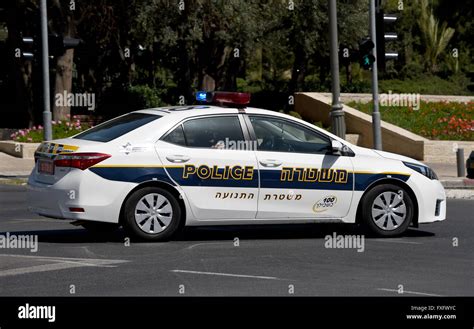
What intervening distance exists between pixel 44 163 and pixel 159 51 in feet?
116

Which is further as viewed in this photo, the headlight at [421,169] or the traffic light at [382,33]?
the traffic light at [382,33]

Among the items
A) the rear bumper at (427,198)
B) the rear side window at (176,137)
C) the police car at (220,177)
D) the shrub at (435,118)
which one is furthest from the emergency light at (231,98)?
the shrub at (435,118)

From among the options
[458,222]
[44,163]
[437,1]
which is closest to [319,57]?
[437,1]

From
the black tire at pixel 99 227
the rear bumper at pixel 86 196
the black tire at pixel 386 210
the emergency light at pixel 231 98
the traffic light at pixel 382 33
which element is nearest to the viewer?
the rear bumper at pixel 86 196

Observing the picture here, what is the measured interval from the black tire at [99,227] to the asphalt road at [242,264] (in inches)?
4.6

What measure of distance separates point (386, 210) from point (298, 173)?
1182mm

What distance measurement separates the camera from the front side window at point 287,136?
12922 mm

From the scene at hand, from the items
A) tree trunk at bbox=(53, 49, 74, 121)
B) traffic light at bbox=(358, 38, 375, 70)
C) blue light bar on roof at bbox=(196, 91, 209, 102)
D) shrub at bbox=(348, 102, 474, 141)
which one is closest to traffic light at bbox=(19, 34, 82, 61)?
traffic light at bbox=(358, 38, 375, 70)

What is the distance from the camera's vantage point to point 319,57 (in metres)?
47.0

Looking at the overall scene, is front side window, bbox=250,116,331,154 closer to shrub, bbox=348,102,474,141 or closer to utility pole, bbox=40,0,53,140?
utility pole, bbox=40,0,53,140

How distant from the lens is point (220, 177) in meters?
12.6

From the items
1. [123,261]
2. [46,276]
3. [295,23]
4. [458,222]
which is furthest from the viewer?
[295,23]

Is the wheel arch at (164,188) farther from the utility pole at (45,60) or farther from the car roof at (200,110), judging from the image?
the utility pole at (45,60)
